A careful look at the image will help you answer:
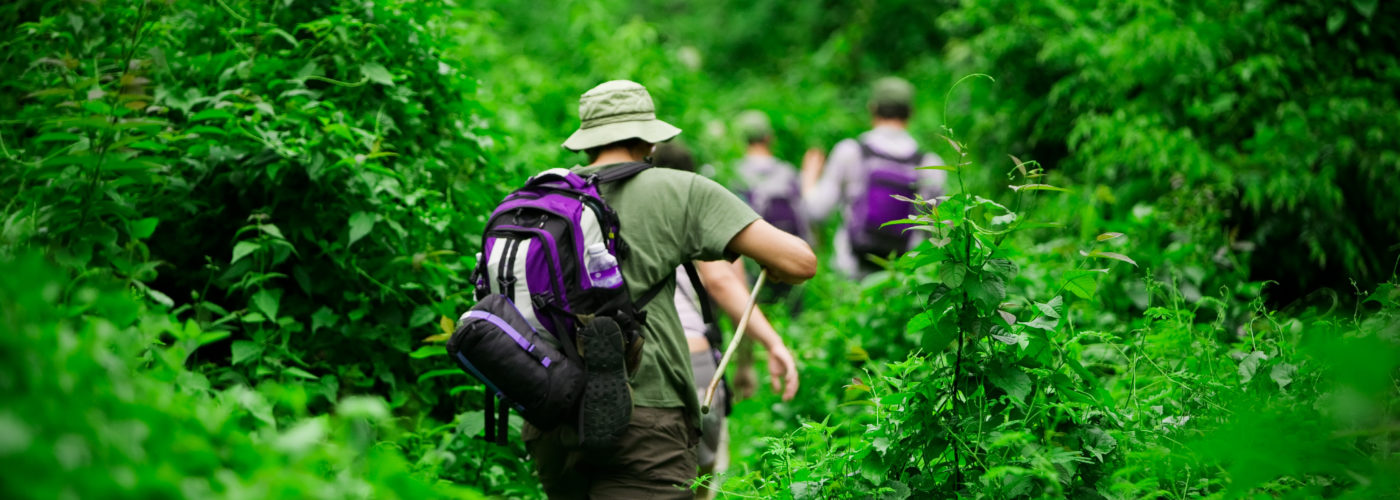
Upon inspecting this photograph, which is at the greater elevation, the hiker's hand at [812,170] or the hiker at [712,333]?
the hiker at [712,333]

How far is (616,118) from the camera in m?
3.03

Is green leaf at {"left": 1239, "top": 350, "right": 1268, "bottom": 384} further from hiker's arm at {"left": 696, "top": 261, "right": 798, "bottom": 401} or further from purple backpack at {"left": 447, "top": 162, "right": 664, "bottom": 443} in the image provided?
purple backpack at {"left": 447, "top": 162, "right": 664, "bottom": 443}

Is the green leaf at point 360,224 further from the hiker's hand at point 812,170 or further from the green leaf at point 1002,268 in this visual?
the hiker's hand at point 812,170

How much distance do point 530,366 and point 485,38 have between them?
4.92 metres

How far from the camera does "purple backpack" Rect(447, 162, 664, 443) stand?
259cm

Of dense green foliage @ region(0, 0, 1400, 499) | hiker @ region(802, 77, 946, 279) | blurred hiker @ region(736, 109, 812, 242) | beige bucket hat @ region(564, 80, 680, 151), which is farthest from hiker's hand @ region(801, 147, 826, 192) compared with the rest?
beige bucket hat @ region(564, 80, 680, 151)

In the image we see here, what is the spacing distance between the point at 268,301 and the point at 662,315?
53.1 inches

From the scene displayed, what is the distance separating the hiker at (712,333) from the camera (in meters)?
3.55

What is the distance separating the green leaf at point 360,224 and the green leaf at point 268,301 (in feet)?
1.06

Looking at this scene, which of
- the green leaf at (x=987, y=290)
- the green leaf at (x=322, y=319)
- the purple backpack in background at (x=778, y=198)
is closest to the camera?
the green leaf at (x=987, y=290)

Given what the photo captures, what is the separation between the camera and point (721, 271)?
3.66m

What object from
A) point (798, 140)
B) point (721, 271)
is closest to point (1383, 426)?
point (721, 271)

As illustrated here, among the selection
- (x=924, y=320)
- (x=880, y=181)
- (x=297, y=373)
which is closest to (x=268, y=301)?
(x=297, y=373)

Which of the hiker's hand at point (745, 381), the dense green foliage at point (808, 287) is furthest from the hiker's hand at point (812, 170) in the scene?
the hiker's hand at point (745, 381)
